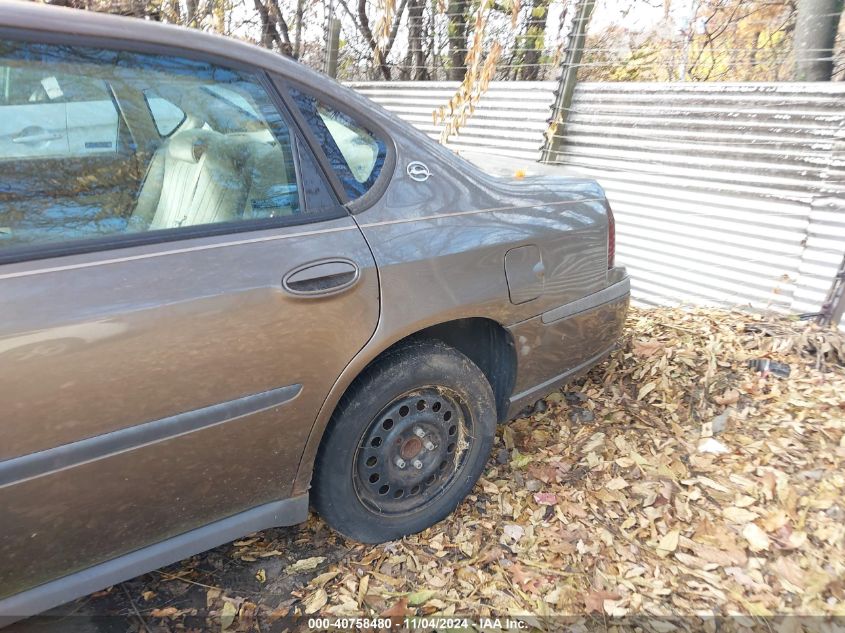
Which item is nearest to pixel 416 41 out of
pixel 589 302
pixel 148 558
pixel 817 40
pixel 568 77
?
pixel 568 77

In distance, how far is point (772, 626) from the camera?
1930 millimetres

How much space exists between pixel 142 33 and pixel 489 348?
1723mm

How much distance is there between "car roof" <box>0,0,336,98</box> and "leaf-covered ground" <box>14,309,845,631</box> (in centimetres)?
183

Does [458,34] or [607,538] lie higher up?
[458,34]

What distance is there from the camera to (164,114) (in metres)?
1.88

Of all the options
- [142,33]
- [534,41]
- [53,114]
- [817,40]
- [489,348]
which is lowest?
[489,348]

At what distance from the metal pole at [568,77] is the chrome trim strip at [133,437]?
4.44 meters

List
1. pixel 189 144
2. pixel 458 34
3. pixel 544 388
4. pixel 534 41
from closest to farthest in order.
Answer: pixel 189 144 < pixel 544 388 < pixel 534 41 < pixel 458 34

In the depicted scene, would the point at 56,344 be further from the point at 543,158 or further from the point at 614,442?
the point at 543,158

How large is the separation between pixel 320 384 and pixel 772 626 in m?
1.73

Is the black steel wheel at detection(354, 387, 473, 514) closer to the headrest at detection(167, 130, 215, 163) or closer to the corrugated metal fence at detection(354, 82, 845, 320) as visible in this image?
the headrest at detection(167, 130, 215, 163)

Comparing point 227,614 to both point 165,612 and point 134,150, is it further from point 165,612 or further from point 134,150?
point 134,150

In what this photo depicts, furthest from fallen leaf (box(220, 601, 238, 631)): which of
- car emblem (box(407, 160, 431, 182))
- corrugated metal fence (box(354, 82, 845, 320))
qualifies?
corrugated metal fence (box(354, 82, 845, 320))

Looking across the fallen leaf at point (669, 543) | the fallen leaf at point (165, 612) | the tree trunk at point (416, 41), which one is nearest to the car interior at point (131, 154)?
the fallen leaf at point (165, 612)
